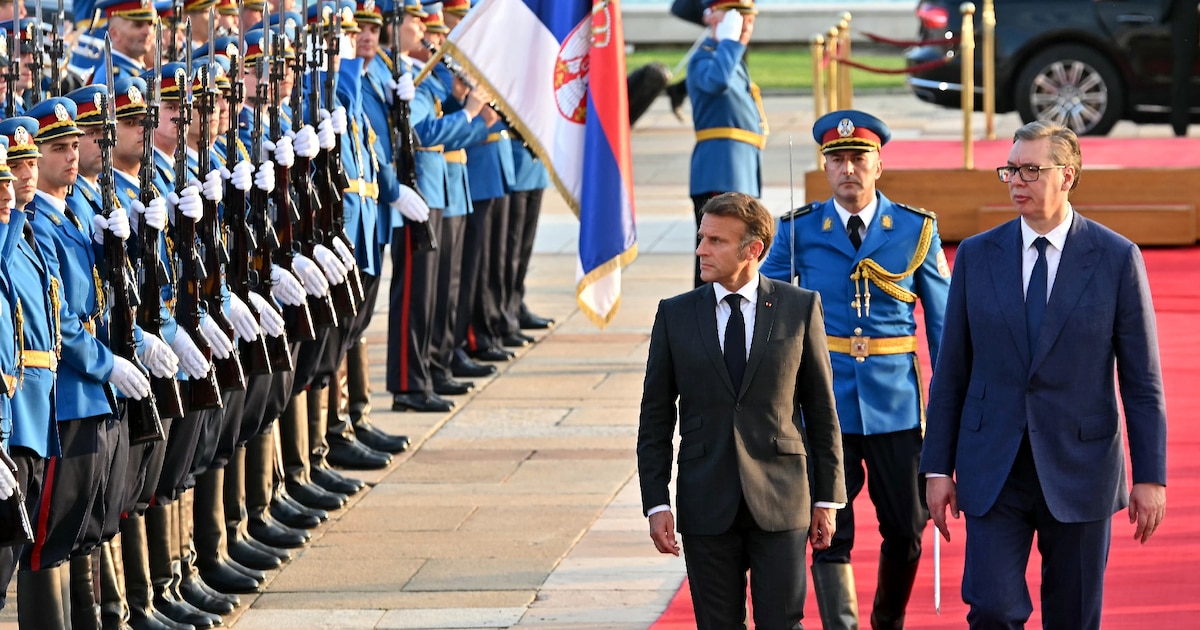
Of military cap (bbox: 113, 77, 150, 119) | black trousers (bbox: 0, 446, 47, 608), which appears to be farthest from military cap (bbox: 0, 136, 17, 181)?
military cap (bbox: 113, 77, 150, 119)

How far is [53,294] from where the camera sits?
19.2 feet

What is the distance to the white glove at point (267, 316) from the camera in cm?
723

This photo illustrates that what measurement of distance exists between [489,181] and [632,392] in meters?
1.47

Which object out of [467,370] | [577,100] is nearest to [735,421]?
[577,100]

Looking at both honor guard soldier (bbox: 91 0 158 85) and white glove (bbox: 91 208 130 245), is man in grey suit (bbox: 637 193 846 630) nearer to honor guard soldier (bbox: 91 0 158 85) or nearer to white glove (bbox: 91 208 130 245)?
white glove (bbox: 91 208 130 245)

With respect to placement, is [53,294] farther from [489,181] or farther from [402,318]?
[489,181]

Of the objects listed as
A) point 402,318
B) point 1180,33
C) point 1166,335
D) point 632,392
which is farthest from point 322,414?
point 1180,33

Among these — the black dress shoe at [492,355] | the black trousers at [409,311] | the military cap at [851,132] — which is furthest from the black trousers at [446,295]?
the military cap at [851,132]

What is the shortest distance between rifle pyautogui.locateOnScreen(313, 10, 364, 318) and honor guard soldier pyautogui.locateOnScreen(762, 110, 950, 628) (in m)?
2.21

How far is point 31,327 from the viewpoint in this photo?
18.7ft

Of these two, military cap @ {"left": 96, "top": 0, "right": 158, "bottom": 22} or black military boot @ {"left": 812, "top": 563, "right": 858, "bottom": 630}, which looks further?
military cap @ {"left": 96, "top": 0, "right": 158, "bottom": 22}

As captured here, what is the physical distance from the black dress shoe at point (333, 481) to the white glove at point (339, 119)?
1.39 metres

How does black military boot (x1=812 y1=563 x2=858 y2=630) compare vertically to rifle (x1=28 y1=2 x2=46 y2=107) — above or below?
below

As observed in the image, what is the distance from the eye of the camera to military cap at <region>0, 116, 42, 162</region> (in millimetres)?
5684
